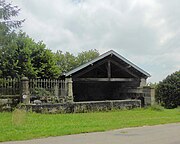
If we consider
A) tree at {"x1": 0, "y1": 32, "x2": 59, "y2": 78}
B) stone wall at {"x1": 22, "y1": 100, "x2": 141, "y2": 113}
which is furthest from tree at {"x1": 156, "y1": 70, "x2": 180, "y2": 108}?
tree at {"x1": 0, "y1": 32, "x2": 59, "y2": 78}

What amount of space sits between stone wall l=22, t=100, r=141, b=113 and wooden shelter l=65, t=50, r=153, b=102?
2882 mm

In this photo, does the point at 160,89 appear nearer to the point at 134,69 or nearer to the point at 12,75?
the point at 134,69

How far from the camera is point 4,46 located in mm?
22859

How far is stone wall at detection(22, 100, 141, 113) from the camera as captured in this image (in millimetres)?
19670

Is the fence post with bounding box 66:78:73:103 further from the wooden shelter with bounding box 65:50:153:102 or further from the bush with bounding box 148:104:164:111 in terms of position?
the bush with bounding box 148:104:164:111

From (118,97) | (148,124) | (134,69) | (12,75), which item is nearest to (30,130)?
(148,124)

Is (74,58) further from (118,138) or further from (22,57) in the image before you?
(118,138)

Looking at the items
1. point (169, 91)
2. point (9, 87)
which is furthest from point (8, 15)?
point (169, 91)

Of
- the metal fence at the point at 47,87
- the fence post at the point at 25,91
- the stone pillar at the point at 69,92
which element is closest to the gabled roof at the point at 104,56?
the stone pillar at the point at 69,92

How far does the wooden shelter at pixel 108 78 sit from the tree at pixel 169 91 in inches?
113

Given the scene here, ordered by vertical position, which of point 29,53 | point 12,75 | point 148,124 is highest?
point 29,53

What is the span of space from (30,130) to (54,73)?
16.8 metres

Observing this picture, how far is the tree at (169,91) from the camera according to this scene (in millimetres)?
28859

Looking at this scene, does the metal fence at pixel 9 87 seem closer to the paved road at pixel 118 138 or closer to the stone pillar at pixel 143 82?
the paved road at pixel 118 138
